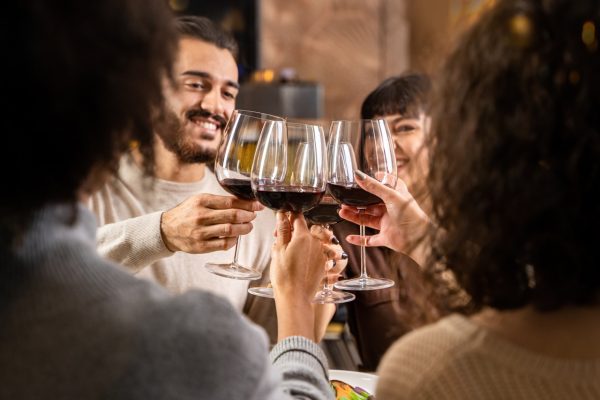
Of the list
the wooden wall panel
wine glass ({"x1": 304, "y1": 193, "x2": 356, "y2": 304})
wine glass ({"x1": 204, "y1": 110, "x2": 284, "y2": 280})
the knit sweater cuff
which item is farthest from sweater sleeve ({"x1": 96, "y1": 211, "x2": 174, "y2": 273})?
the wooden wall panel

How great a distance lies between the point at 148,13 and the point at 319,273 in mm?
540

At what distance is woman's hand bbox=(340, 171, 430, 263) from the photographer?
1.44 metres

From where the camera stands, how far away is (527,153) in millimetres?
743

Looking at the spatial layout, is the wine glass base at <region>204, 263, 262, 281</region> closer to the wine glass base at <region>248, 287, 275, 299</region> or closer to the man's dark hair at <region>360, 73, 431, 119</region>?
the wine glass base at <region>248, 287, 275, 299</region>

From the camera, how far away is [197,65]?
7.61 ft

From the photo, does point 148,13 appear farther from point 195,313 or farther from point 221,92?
point 221,92

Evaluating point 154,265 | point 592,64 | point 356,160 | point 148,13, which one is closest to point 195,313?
point 148,13

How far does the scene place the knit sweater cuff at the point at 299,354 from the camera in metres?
1.02

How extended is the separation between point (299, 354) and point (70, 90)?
1.64 ft

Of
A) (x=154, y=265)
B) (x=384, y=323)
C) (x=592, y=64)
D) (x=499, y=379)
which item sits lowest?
(x=384, y=323)

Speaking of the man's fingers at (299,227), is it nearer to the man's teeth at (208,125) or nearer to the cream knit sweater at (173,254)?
the cream knit sweater at (173,254)

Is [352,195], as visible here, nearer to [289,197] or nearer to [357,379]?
[289,197]

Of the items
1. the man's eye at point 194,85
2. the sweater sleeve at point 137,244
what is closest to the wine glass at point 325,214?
the sweater sleeve at point 137,244

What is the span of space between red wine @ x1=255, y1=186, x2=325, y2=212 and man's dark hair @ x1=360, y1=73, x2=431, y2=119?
956mm
